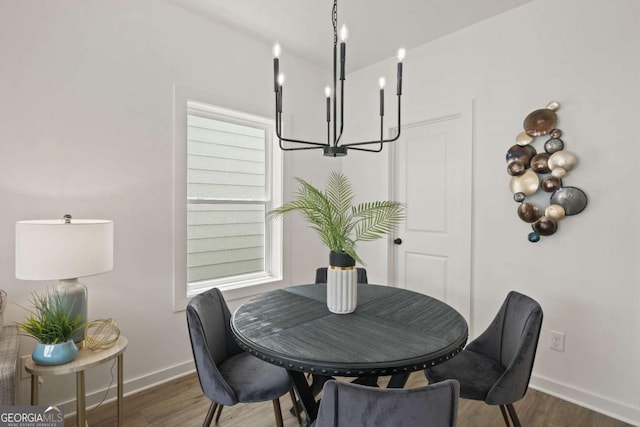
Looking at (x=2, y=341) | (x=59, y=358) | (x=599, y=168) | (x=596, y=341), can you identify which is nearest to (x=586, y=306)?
(x=596, y=341)

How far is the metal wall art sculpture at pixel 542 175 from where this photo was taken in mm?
2244

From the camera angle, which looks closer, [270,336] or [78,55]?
[270,336]

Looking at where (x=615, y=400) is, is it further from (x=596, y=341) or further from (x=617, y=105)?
(x=617, y=105)

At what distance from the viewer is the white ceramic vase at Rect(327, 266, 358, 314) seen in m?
1.62

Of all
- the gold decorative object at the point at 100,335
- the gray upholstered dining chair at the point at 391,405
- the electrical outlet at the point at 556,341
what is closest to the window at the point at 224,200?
the gold decorative object at the point at 100,335

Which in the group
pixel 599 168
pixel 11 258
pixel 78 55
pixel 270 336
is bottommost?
pixel 270 336

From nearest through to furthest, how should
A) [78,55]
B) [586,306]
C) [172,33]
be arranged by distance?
[78,55] < [586,306] < [172,33]

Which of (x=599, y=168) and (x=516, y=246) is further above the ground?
(x=599, y=168)

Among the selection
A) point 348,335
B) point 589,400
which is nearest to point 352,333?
point 348,335

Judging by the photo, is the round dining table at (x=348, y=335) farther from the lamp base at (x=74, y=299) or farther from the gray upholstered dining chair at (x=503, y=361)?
the lamp base at (x=74, y=299)

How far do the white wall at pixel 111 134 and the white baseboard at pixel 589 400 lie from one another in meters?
2.62

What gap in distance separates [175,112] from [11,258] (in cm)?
134

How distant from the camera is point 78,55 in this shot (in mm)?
2088

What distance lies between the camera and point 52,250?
1.58 metres
